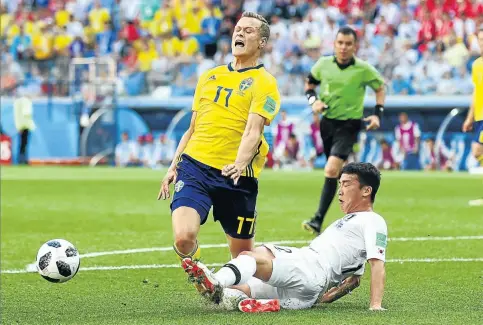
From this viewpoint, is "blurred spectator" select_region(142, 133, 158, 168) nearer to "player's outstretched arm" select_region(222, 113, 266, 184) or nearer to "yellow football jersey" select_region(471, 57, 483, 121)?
"yellow football jersey" select_region(471, 57, 483, 121)

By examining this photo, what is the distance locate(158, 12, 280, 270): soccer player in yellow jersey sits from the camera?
7.32 m

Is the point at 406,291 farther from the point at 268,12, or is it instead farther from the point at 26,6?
the point at 26,6

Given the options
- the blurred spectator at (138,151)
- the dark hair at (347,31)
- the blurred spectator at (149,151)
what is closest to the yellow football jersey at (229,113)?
the dark hair at (347,31)

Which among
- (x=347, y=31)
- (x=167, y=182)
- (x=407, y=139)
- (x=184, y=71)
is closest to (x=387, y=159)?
(x=407, y=139)

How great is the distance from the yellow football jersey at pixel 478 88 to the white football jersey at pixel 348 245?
302 inches

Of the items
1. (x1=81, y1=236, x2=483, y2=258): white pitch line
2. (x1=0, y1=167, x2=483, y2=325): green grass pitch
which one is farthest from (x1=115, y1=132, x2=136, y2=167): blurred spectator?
(x1=81, y1=236, x2=483, y2=258): white pitch line

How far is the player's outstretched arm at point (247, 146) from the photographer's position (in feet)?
23.3

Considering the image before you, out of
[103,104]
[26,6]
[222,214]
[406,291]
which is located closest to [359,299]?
[406,291]

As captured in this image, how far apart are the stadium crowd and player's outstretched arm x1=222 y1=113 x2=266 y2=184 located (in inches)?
757

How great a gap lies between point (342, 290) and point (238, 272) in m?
0.96

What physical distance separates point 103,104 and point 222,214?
24.5 metres

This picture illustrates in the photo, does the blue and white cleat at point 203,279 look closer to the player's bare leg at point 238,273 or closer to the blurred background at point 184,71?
the player's bare leg at point 238,273

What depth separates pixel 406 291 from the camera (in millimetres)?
7961

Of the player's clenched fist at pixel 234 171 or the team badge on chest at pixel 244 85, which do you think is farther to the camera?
the team badge on chest at pixel 244 85
